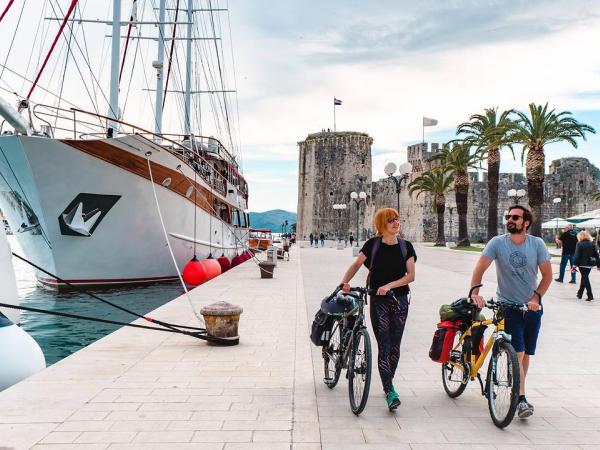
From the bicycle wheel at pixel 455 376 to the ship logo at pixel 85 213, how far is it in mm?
13603

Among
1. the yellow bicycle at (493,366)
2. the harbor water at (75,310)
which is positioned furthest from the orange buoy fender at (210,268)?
the yellow bicycle at (493,366)

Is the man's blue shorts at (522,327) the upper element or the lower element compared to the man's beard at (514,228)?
lower

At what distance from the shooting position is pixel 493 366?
3.98 meters

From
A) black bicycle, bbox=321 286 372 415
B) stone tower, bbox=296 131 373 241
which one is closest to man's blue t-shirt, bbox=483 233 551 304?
black bicycle, bbox=321 286 372 415

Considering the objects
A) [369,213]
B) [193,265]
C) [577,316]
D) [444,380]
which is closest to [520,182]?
[369,213]

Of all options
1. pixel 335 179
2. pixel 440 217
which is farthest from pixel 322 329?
pixel 335 179

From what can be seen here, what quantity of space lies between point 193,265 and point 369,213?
162 feet

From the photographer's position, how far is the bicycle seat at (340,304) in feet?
15.0

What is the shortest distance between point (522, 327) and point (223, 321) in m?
3.71

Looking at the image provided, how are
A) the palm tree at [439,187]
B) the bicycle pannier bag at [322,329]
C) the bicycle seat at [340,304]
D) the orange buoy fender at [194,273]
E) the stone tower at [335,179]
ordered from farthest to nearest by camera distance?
1. the stone tower at [335,179]
2. the palm tree at [439,187]
3. the orange buoy fender at [194,273]
4. the bicycle pannier bag at [322,329]
5. the bicycle seat at [340,304]

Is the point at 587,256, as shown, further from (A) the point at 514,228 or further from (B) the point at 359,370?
(B) the point at 359,370

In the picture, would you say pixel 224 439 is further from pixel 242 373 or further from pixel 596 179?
pixel 596 179

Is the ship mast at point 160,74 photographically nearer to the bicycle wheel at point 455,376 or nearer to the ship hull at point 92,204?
the ship hull at point 92,204

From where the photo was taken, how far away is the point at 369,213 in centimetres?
6531
